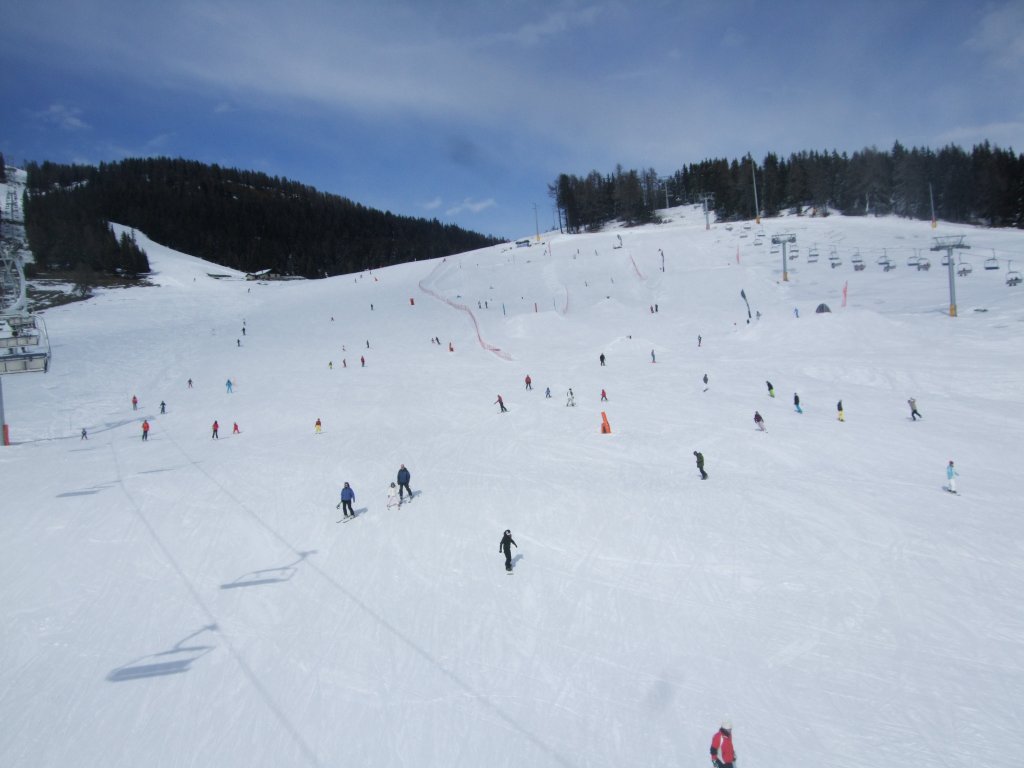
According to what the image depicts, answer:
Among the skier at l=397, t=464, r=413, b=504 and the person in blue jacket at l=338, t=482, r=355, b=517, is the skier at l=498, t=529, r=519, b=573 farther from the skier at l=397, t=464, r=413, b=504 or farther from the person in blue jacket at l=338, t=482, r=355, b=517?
the person in blue jacket at l=338, t=482, r=355, b=517

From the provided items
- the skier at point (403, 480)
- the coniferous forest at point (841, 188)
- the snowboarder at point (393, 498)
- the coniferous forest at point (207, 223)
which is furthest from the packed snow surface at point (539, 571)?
the coniferous forest at point (207, 223)

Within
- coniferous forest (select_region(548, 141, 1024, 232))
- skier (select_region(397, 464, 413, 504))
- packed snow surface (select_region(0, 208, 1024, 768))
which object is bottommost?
packed snow surface (select_region(0, 208, 1024, 768))

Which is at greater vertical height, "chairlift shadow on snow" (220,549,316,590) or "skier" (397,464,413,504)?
"skier" (397,464,413,504)

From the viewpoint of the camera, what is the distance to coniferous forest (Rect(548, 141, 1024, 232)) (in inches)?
2677

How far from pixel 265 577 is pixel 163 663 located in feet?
8.07

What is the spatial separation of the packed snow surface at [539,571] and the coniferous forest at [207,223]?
67.4m

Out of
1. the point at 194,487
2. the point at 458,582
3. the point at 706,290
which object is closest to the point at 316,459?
the point at 194,487

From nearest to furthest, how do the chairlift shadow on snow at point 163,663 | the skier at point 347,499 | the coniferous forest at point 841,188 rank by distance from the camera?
the chairlift shadow on snow at point 163,663
the skier at point 347,499
the coniferous forest at point 841,188

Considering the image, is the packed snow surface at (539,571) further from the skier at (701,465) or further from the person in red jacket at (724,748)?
the person in red jacket at (724,748)

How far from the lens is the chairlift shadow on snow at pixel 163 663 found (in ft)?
25.2

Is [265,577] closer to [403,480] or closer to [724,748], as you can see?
[403,480]

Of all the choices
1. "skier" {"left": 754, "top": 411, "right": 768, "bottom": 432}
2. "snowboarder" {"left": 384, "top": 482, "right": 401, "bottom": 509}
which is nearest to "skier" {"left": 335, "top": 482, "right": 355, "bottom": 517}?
"snowboarder" {"left": 384, "top": 482, "right": 401, "bottom": 509}

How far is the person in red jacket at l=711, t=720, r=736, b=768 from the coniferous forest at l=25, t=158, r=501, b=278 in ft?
318

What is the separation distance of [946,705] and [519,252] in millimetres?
72326
